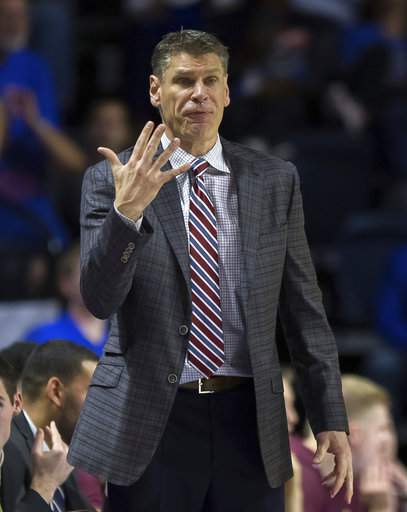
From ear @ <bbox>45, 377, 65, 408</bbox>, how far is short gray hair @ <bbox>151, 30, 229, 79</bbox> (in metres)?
1.14

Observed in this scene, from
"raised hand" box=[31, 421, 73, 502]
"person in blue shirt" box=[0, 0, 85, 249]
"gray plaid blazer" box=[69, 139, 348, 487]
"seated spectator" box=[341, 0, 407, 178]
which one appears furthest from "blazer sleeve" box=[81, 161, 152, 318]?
"seated spectator" box=[341, 0, 407, 178]

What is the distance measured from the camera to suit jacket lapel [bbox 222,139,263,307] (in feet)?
9.15

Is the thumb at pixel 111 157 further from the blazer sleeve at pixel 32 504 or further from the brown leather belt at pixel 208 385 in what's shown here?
the blazer sleeve at pixel 32 504

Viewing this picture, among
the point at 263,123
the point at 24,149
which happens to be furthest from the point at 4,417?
the point at 263,123

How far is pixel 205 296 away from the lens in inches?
109

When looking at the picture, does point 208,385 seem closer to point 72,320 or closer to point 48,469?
point 48,469

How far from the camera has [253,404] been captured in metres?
2.81

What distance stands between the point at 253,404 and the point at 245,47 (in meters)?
5.44

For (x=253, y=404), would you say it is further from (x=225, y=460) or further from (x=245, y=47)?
(x=245, y=47)

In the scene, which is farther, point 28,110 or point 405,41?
point 405,41

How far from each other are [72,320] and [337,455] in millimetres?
3368

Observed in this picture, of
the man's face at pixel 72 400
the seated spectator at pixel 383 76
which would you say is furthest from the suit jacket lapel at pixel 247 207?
the seated spectator at pixel 383 76

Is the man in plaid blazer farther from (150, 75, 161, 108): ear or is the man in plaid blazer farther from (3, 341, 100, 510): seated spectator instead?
(3, 341, 100, 510): seated spectator

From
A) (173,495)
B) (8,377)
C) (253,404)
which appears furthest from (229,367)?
(8,377)
